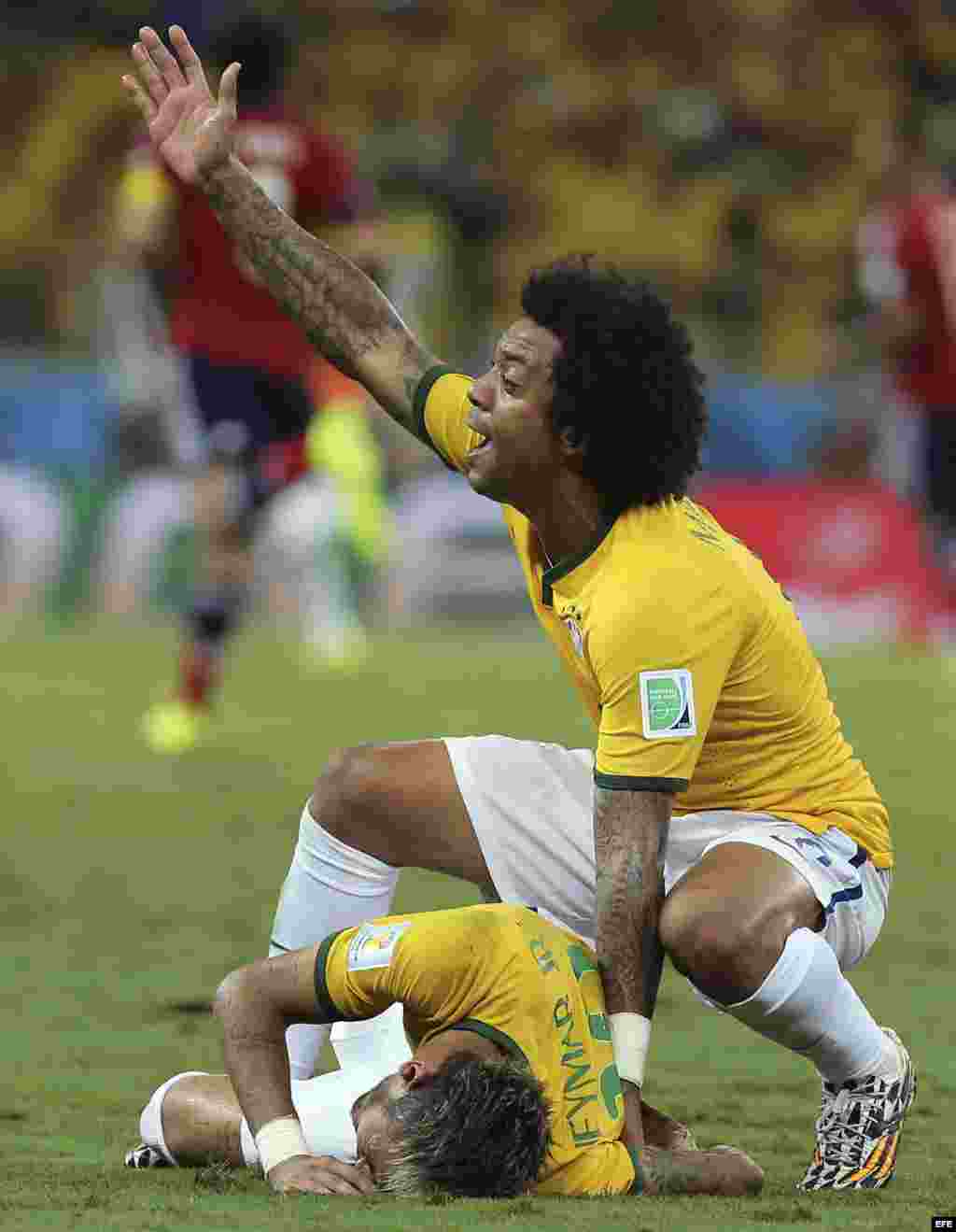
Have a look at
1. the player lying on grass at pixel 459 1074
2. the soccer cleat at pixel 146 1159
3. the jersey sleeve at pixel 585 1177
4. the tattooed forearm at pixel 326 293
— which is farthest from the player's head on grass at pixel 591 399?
the soccer cleat at pixel 146 1159

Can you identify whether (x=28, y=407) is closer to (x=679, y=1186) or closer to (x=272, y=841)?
(x=272, y=841)

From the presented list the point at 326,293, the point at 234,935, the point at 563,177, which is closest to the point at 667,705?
the point at 326,293

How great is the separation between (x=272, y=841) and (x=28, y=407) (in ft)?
37.8

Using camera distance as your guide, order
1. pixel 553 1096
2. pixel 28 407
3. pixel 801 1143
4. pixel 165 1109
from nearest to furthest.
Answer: pixel 553 1096 < pixel 165 1109 < pixel 801 1143 < pixel 28 407

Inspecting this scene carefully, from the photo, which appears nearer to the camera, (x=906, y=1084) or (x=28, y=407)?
(x=906, y=1084)

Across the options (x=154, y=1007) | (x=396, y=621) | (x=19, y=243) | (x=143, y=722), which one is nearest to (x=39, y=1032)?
(x=154, y=1007)

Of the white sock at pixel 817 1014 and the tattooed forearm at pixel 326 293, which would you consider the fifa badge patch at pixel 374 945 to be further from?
the tattooed forearm at pixel 326 293

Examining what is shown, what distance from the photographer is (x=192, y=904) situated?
7156 millimetres

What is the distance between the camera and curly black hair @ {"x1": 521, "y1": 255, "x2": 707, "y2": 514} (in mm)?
4527

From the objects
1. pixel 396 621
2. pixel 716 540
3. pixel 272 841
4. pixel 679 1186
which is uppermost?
pixel 716 540

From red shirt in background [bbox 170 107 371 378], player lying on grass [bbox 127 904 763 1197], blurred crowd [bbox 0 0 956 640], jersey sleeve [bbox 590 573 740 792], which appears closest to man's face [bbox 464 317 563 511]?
jersey sleeve [bbox 590 573 740 792]

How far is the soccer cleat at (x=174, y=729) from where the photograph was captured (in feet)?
33.8

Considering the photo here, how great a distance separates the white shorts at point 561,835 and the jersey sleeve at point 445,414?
22.0 inches

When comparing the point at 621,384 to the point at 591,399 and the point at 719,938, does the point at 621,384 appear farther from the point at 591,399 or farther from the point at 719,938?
the point at 719,938
